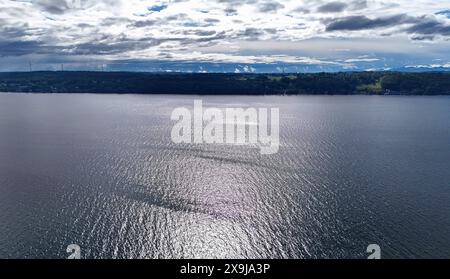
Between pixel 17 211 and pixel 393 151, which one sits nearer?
pixel 17 211

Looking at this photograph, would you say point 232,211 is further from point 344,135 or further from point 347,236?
point 344,135

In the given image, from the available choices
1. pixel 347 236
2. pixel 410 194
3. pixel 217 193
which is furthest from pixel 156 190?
pixel 410 194

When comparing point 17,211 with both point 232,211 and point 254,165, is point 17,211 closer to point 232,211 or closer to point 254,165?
point 232,211

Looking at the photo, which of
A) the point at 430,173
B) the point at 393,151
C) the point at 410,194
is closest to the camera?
the point at 410,194

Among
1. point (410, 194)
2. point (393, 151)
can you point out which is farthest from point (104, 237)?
point (393, 151)
